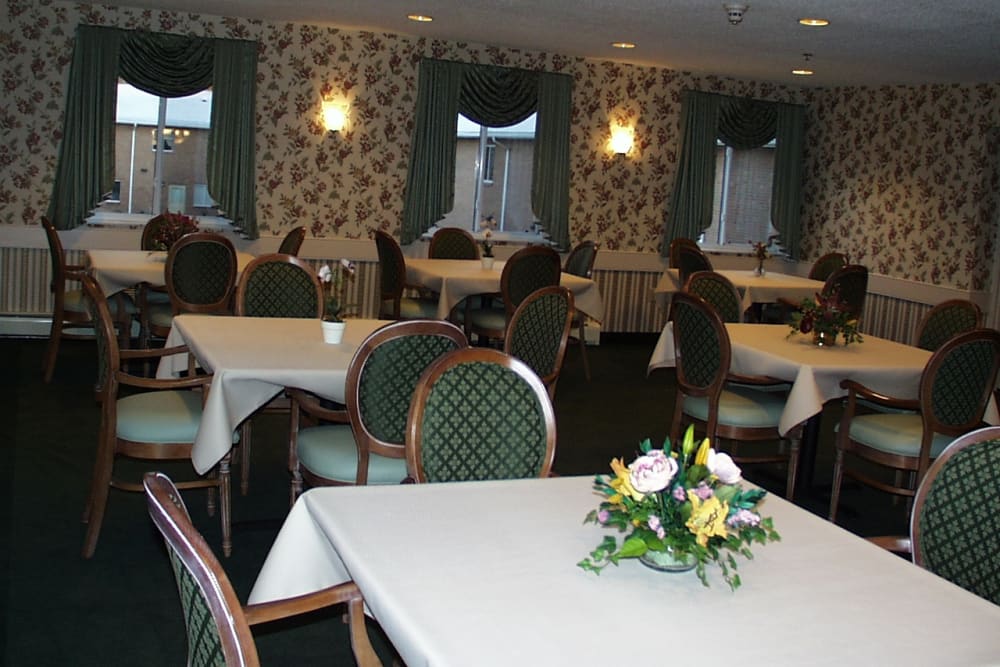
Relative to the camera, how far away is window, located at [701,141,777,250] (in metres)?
10.4

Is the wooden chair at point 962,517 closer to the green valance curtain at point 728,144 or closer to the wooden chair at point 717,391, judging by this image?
the wooden chair at point 717,391

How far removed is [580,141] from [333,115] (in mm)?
2144

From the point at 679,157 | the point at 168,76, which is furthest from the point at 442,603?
the point at 679,157

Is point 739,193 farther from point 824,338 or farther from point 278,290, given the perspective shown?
point 278,290

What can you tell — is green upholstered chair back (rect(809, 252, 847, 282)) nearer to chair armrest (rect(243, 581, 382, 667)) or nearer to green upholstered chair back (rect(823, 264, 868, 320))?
green upholstered chair back (rect(823, 264, 868, 320))

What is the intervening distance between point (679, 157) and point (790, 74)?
1.15 m

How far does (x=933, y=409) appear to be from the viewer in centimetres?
439

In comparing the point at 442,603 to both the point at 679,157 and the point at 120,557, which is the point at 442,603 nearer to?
the point at 120,557

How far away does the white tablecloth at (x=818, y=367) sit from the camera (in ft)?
15.2

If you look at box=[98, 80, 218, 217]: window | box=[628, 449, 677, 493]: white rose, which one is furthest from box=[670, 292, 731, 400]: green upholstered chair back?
box=[98, 80, 218, 217]: window

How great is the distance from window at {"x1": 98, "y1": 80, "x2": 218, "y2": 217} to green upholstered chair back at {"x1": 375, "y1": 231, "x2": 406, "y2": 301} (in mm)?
1852

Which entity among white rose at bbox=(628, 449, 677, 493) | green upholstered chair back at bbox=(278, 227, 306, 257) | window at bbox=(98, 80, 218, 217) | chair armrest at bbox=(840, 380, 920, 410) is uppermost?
window at bbox=(98, 80, 218, 217)

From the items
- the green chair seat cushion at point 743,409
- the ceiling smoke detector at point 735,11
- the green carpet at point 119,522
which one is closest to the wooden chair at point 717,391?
the green chair seat cushion at point 743,409

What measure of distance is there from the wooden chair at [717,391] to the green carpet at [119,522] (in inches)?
21.3
